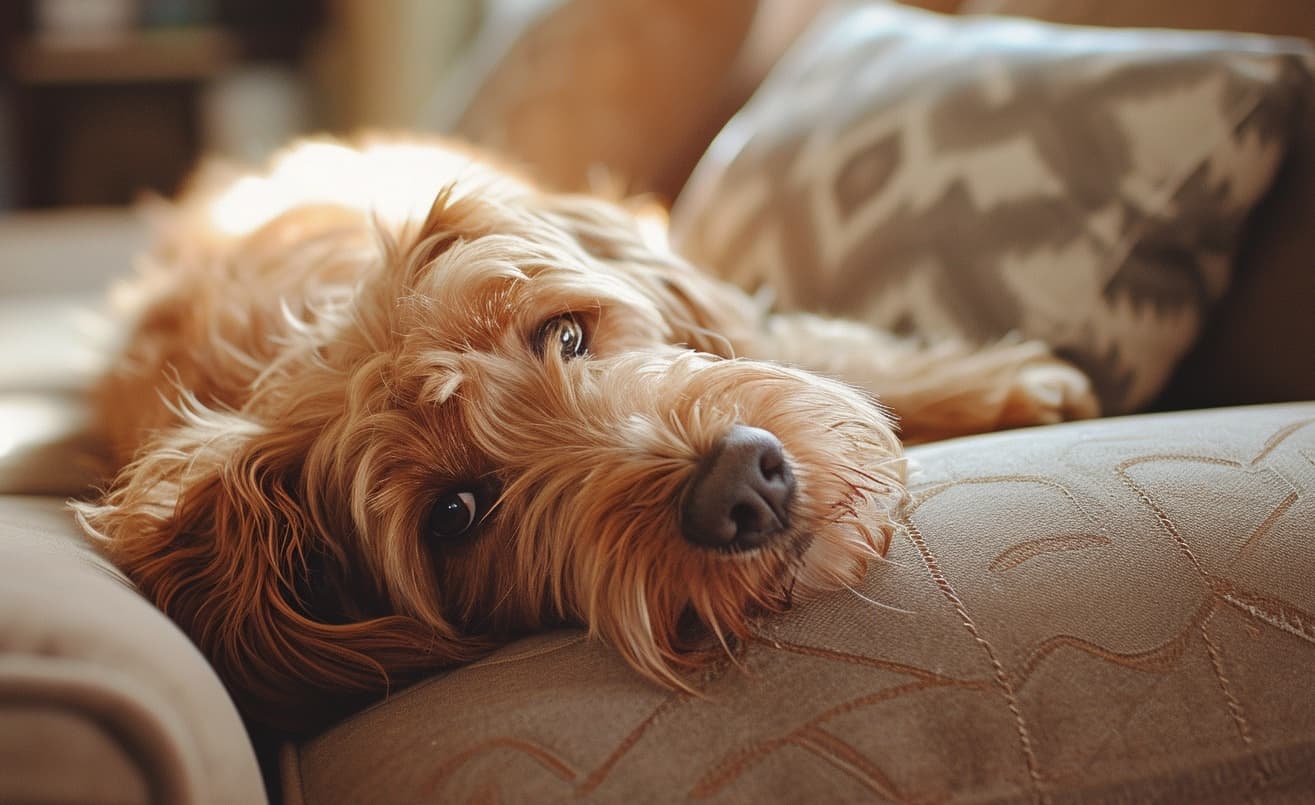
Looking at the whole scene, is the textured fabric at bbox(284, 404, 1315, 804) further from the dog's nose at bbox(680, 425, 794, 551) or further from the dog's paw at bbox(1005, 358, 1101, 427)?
the dog's paw at bbox(1005, 358, 1101, 427)

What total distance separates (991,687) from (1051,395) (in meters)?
0.78

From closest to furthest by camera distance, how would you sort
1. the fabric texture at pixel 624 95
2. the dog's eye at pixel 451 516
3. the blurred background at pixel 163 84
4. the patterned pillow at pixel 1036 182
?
the dog's eye at pixel 451 516, the patterned pillow at pixel 1036 182, the fabric texture at pixel 624 95, the blurred background at pixel 163 84

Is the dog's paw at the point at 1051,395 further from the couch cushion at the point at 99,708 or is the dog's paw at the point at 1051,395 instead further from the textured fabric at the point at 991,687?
the couch cushion at the point at 99,708

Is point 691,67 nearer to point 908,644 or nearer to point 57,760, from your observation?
point 908,644

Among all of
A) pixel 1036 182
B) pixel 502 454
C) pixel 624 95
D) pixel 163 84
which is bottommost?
pixel 163 84

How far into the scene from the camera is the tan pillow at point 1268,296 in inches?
55.3

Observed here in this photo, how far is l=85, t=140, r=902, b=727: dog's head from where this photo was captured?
1071mm

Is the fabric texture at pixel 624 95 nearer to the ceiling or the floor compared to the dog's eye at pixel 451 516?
nearer to the ceiling

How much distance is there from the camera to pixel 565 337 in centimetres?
140

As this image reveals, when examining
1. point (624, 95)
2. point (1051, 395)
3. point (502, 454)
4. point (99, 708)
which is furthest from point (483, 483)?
point (624, 95)

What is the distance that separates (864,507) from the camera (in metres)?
1.10

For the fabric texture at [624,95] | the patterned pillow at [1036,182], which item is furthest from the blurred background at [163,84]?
the patterned pillow at [1036,182]

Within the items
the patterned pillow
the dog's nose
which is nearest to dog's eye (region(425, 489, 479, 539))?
the dog's nose

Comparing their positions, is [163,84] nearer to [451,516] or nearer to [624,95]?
[624,95]
